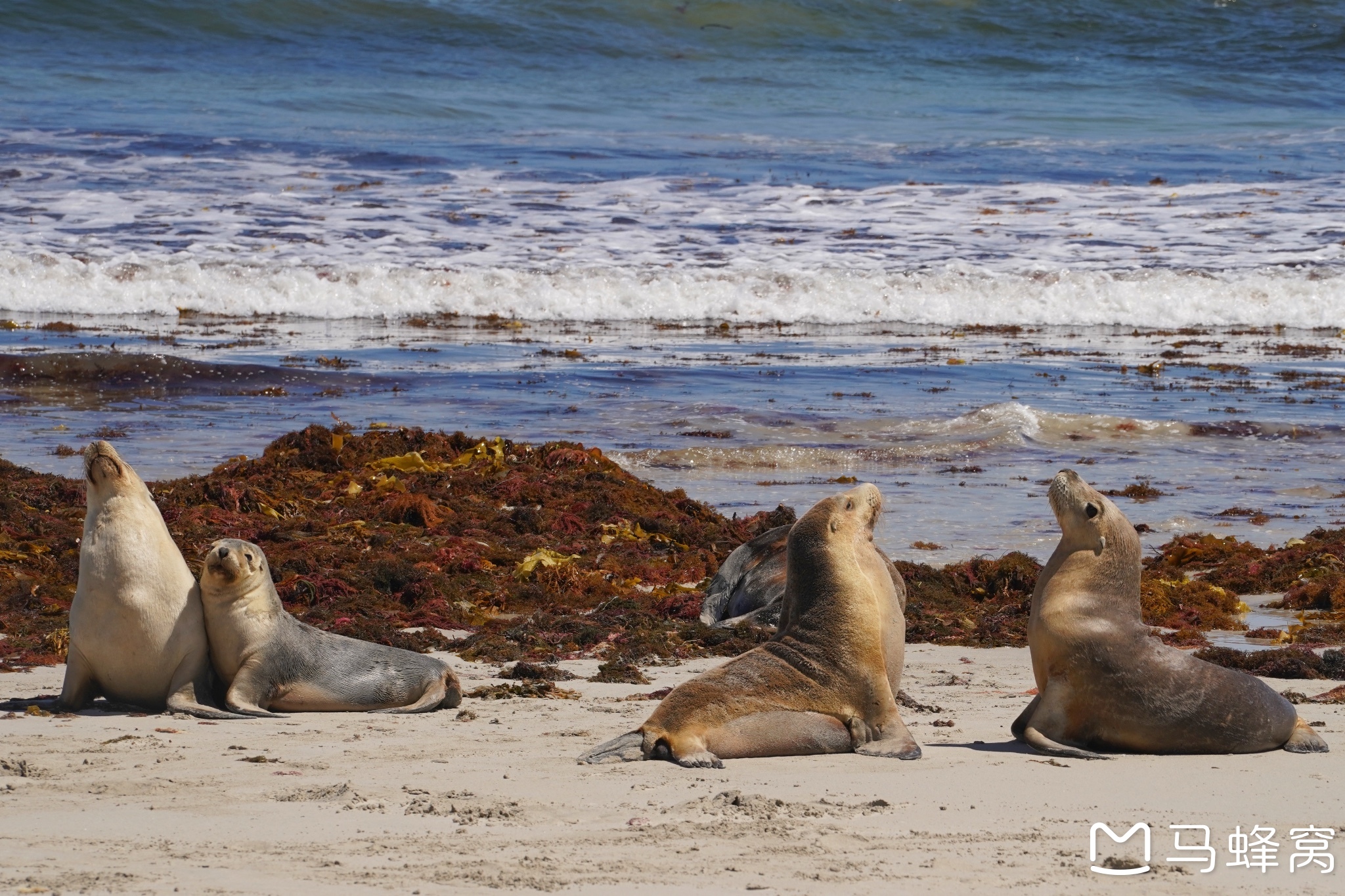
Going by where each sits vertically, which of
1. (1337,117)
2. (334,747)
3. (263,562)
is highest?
(1337,117)

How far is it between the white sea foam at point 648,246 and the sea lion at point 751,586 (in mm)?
12895

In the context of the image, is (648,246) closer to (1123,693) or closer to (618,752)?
(1123,693)

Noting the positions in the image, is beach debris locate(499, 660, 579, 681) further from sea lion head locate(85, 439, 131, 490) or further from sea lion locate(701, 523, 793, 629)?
sea lion head locate(85, 439, 131, 490)

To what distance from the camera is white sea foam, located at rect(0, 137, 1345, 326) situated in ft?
68.8

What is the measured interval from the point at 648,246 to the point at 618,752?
18.8m

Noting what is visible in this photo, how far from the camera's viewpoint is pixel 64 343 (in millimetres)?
16922

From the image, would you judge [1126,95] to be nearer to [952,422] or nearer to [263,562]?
[952,422]

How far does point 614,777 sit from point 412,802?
66cm

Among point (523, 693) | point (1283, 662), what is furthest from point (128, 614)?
point (1283, 662)

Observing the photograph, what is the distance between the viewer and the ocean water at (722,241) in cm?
1328

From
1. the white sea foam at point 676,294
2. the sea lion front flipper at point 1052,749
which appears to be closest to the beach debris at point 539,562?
the sea lion front flipper at point 1052,749

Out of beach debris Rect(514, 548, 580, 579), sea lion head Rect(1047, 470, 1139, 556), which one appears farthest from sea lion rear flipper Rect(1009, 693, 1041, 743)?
beach debris Rect(514, 548, 580, 579)

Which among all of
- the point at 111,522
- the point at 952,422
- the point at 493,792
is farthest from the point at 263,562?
the point at 952,422

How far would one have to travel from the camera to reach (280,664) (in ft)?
19.6
